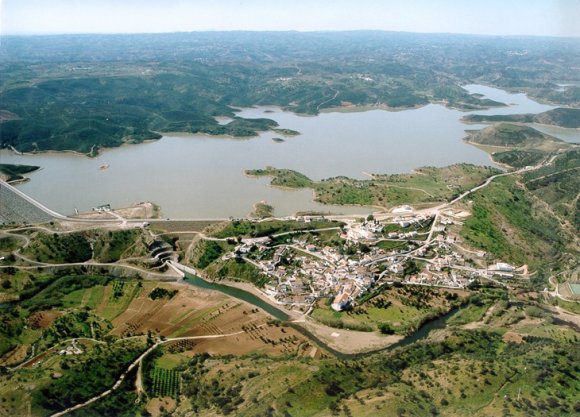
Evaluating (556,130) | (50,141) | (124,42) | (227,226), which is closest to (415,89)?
(556,130)

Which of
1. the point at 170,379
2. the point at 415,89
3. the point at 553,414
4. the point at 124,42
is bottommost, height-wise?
the point at 170,379

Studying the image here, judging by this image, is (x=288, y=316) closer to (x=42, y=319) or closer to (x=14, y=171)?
(x=42, y=319)

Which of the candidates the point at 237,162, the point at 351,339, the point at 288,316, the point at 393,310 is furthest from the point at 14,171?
the point at 393,310

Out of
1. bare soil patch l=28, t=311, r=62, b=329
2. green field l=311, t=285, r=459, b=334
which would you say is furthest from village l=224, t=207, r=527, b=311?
bare soil patch l=28, t=311, r=62, b=329

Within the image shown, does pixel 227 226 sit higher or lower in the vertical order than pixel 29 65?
lower

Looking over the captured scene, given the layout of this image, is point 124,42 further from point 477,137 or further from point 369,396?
point 369,396

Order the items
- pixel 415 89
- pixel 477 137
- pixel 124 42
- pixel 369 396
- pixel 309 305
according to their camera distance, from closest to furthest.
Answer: pixel 369 396, pixel 309 305, pixel 477 137, pixel 415 89, pixel 124 42
